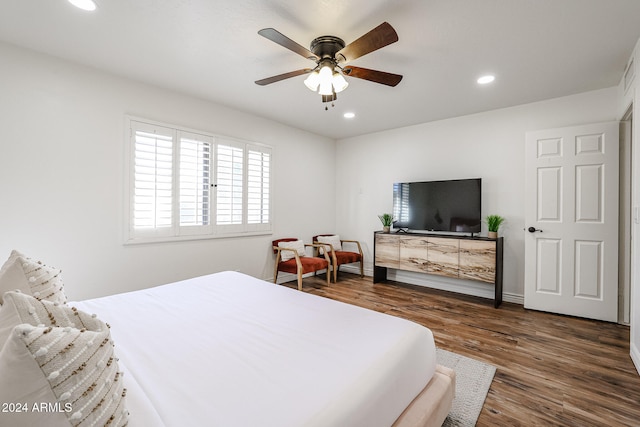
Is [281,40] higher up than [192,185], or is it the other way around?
[281,40]

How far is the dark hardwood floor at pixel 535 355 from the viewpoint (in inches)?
68.2

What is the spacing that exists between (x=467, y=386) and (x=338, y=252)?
310cm

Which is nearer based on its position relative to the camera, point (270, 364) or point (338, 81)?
point (270, 364)

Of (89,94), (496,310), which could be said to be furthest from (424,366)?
(89,94)

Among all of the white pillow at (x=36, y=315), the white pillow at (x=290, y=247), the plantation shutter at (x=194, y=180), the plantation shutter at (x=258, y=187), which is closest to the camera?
the white pillow at (x=36, y=315)

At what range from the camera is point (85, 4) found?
1.91 metres

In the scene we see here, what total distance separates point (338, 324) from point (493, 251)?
2.93 m

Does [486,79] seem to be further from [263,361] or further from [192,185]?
[192,185]

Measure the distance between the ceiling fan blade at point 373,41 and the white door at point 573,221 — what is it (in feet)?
9.23

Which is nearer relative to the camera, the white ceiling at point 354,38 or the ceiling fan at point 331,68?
the white ceiling at point 354,38

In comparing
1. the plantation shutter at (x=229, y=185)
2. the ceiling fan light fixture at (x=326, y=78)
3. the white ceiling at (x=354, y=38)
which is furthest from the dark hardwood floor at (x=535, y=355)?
the white ceiling at (x=354, y=38)

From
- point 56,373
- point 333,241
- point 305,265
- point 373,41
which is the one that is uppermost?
point 373,41

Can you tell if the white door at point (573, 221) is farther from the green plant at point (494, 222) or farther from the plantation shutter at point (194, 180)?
the plantation shutter at point (194, 180)

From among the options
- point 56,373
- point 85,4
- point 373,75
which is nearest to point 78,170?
point 85,4
